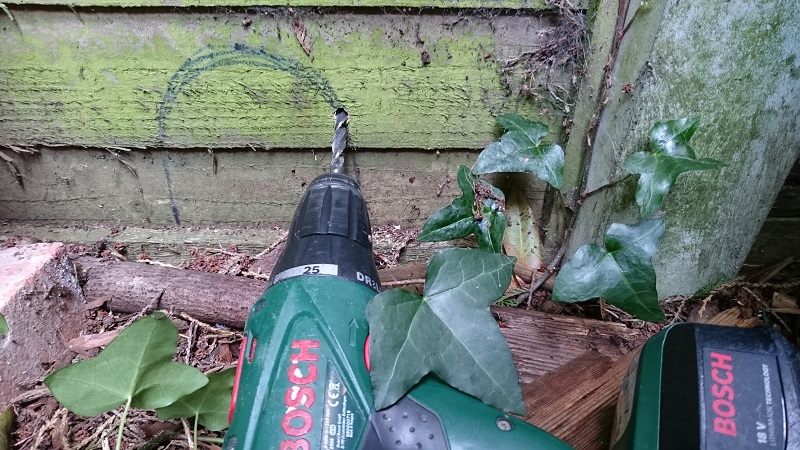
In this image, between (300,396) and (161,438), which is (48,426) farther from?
(300,396)

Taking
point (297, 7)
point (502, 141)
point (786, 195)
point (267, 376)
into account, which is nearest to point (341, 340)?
point (267, 376)

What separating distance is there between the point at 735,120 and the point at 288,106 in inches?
29.7

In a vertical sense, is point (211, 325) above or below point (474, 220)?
below

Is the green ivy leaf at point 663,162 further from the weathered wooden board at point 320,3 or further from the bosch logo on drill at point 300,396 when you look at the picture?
the bosch logo on drill at point 300,396

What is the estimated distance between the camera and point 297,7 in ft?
2.92

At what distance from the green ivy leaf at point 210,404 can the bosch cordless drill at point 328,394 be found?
76 mm

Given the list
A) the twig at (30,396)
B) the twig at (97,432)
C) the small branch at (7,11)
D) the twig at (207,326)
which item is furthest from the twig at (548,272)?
the small branch at (7,11)

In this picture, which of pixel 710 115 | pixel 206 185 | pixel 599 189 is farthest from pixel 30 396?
pixel 710 115

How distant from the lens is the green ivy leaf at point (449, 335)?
2.07ft

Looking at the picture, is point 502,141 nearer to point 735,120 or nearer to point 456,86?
point 456,86

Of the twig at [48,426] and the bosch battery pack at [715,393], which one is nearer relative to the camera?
the bosch battery pack at [715,393]

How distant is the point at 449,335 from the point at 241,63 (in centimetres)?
63

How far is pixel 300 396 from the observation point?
24.3 inches

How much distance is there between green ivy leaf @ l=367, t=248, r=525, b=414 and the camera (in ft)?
2.07
